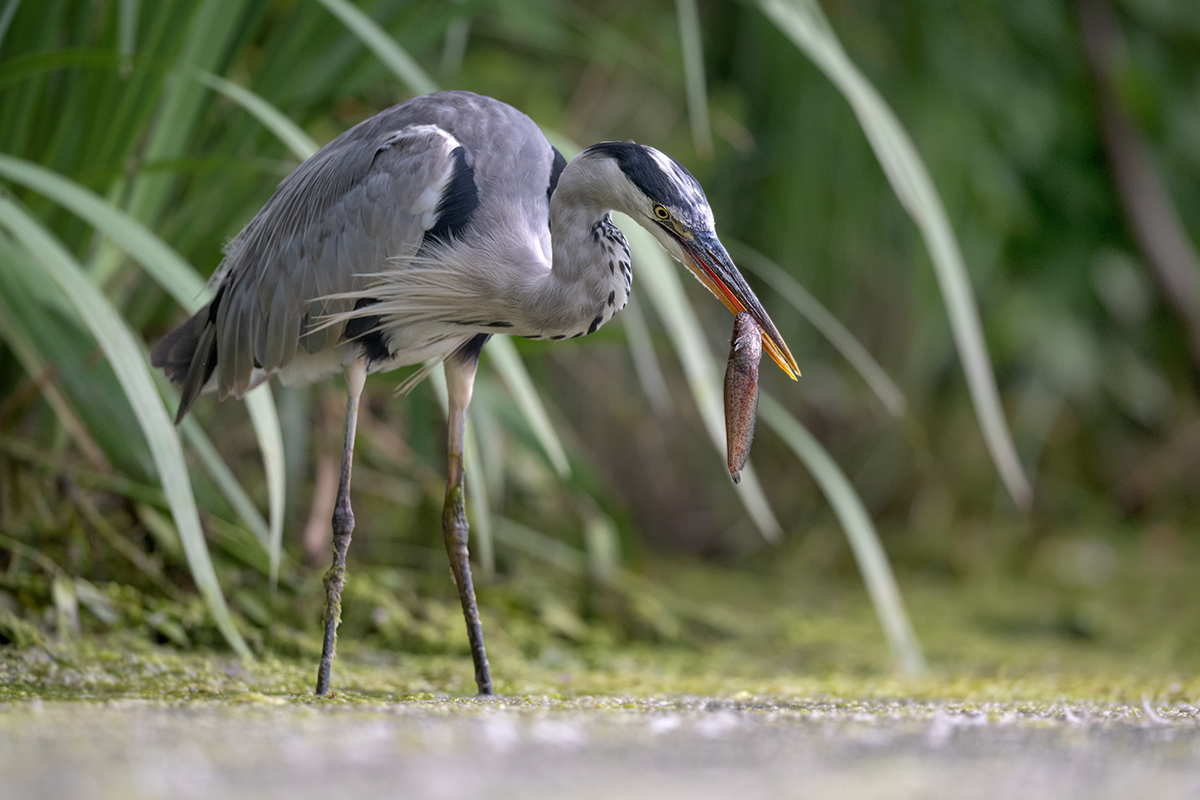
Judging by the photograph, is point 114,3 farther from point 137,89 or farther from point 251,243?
point 251,243

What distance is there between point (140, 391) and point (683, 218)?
2.89 feet

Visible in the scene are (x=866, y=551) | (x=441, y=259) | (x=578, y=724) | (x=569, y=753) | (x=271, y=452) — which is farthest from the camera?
(x=866, y=551)

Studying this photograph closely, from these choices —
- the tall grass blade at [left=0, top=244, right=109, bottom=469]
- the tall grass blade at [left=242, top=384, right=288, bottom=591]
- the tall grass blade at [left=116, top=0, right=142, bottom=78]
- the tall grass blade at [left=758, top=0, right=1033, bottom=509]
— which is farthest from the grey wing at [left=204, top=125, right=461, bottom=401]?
the tall grass blade at [left=758, top=0, right=1033, bottom=509]

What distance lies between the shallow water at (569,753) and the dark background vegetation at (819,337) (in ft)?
4.32

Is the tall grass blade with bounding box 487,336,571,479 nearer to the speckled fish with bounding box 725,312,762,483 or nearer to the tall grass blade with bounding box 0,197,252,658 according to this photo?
the speckled fish with bounding box 725,312,762,483

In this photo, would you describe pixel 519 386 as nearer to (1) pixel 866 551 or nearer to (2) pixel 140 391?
(2) pixel 140 391

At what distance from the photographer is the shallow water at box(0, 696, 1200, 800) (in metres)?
1.10

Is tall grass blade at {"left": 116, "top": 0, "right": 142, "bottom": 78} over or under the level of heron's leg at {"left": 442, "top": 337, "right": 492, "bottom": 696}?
over

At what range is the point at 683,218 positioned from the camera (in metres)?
1.88

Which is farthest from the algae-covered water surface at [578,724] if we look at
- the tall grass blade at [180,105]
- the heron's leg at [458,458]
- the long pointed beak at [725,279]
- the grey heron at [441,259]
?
the tall grass blade at [180,105]

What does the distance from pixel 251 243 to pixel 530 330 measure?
0.67 metres

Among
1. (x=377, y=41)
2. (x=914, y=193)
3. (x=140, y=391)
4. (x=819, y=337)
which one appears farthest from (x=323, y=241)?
(x=819, y=337)

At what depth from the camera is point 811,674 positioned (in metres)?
2.76

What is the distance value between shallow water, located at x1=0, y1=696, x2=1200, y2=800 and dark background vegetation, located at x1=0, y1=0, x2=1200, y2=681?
1315mm
